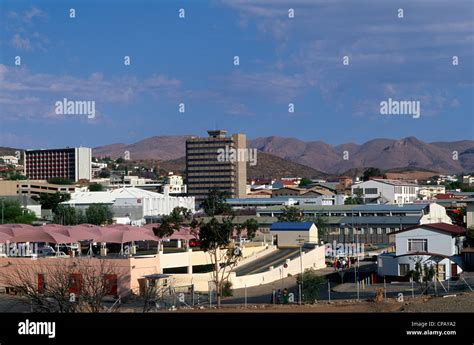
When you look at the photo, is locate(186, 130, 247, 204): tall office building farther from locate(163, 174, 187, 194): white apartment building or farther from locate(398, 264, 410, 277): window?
locate(398, 264, 410, 277): window

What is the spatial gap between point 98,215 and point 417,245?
111ft

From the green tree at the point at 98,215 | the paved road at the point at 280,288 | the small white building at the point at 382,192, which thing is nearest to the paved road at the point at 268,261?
the paved road at the point at 280,288

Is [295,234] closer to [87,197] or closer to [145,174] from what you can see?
[87,197]

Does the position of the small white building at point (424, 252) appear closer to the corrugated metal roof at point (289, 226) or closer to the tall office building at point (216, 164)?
the corrugated metal roof at point (289, 226)

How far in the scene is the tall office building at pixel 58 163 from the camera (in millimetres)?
141125

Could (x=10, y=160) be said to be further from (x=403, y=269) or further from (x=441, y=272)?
(x=441, y=272)

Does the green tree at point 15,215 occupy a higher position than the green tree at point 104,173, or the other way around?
the green tree at point 104,173

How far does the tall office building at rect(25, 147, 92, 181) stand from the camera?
5556 inches

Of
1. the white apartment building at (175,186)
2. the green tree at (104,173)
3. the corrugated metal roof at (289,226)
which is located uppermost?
the green tree at (104,173)

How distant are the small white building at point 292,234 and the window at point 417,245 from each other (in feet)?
39.1

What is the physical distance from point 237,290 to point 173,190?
310 ft

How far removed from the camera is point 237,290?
91.4 feet

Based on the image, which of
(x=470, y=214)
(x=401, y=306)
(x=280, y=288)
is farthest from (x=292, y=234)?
(x=401, y=306)

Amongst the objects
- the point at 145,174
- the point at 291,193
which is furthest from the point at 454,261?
the point at 145,174
